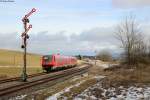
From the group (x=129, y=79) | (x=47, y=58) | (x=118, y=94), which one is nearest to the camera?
(x=118, y=94)

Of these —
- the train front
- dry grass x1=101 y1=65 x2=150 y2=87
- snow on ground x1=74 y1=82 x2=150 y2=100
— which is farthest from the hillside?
snow on ground x1=74 y1=82 x2=150 y2=100

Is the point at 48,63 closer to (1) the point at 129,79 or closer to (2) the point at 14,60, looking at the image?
(2) the point at 14,60

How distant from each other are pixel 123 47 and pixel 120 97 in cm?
4824

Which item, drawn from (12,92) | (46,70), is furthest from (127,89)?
(46,70)

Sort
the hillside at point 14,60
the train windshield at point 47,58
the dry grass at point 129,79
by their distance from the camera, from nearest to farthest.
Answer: the dry grass at point 129,79 < the train windshield at point 47,58 < the hillside at point 14,60

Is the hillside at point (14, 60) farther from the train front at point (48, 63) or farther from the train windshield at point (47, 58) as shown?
the train front at point (48, 63)

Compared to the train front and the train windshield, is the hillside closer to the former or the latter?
the train windshield

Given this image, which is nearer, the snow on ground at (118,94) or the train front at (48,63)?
the snow on ground at (118,94)

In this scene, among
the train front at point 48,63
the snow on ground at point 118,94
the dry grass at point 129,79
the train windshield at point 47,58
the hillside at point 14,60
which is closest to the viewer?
the snow on ground at point 118,94

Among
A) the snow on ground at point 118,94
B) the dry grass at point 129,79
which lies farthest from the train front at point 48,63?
the snow on ground at point 118,94

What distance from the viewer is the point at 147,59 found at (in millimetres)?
48531

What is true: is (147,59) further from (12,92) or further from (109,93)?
(109,93)

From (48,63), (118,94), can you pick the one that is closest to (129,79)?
(118,94)

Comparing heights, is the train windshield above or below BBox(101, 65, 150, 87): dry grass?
above
